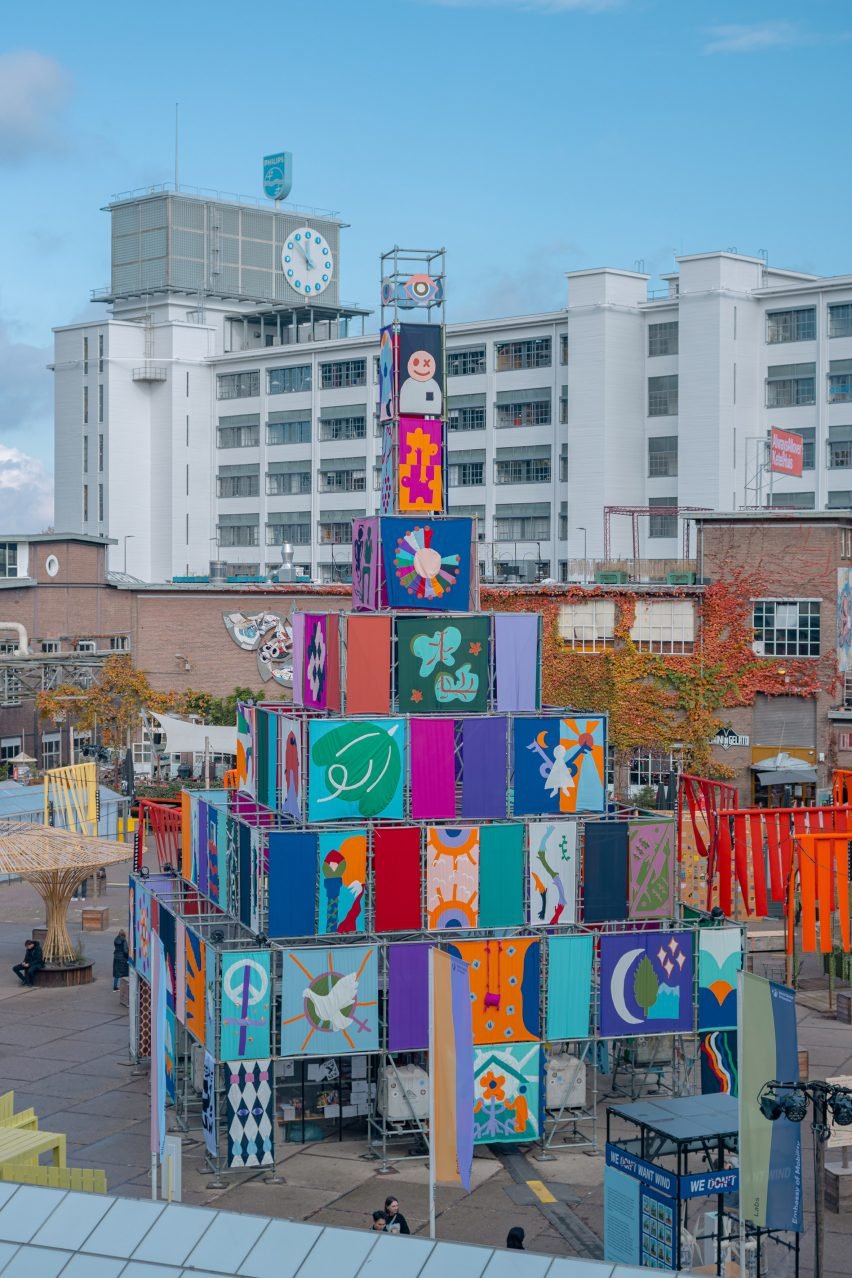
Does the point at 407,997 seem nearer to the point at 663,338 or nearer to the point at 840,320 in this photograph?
the point at 840,320

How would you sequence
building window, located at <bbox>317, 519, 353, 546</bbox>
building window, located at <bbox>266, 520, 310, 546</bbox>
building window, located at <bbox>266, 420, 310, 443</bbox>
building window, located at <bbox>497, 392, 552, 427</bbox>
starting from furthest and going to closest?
building window, located at <bbox>266, 520, 310, 546</bbox>
building window, located at <bbox>266, 420, 310, 443</bbox>
building window, located at <bbox>317, 519, 353, 546</bbox>
building window, located at <bbox>497, 392, 552, 427</bbox>

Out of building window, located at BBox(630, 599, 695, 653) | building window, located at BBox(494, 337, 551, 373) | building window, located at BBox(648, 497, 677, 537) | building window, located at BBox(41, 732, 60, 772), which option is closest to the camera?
building window, located at BBox(630, 599, 695, 653)

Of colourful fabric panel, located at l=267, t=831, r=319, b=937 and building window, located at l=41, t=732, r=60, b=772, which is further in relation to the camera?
building window, located at l=41, t=732, r=60, b=772

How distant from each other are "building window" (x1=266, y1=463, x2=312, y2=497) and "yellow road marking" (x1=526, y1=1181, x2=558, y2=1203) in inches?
3517

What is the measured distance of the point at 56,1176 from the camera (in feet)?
74.1

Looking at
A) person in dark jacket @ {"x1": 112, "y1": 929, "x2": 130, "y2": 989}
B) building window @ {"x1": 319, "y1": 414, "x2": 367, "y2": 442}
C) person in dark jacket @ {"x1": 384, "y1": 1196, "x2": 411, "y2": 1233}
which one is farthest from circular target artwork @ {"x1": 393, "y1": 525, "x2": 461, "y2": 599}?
building window @ {"x1": 319, "y1": 414, "x2": 367, "y2": 442}

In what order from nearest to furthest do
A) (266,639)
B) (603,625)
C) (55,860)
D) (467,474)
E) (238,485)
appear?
(55,860)
(603,625)
(266,639)
(467,474)
(238,485)

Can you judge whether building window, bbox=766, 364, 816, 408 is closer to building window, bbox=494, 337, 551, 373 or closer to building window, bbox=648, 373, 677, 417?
building window, bbox=648, 373, 677, 417

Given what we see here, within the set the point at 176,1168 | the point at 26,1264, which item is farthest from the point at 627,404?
the point at 26,1264

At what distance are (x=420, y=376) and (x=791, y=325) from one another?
216 feet

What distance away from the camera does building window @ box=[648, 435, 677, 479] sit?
323 ft

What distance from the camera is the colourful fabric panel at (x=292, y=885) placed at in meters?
29.9

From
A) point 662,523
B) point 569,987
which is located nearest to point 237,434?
point 662,523

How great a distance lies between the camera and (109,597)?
275ft
